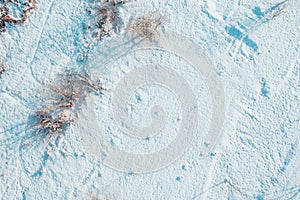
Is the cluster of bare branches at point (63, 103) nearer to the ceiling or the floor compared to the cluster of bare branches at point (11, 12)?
nearer to the floor

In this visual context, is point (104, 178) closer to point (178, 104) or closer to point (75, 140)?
point (75, 140)

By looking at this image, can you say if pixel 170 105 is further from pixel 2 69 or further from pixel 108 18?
pixel 2 69

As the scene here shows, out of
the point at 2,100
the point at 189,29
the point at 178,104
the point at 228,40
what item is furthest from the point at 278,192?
the point at 2,100

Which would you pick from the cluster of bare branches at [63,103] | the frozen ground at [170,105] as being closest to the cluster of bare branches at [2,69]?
the frozen ground at [170,105]

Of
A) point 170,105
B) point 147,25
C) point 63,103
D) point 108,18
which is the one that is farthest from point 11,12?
point 170,105

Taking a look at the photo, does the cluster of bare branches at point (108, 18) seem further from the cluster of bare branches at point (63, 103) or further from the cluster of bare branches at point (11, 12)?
the cluster of bare branches at point (11, 12)

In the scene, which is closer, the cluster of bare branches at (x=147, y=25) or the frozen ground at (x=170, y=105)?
the frozen ground at (x=170, y=105)

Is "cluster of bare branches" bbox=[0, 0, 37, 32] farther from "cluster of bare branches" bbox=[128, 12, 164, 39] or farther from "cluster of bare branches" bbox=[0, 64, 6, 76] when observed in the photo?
"cluster of bare branches" bbox=[128, 12, 164, 39]
